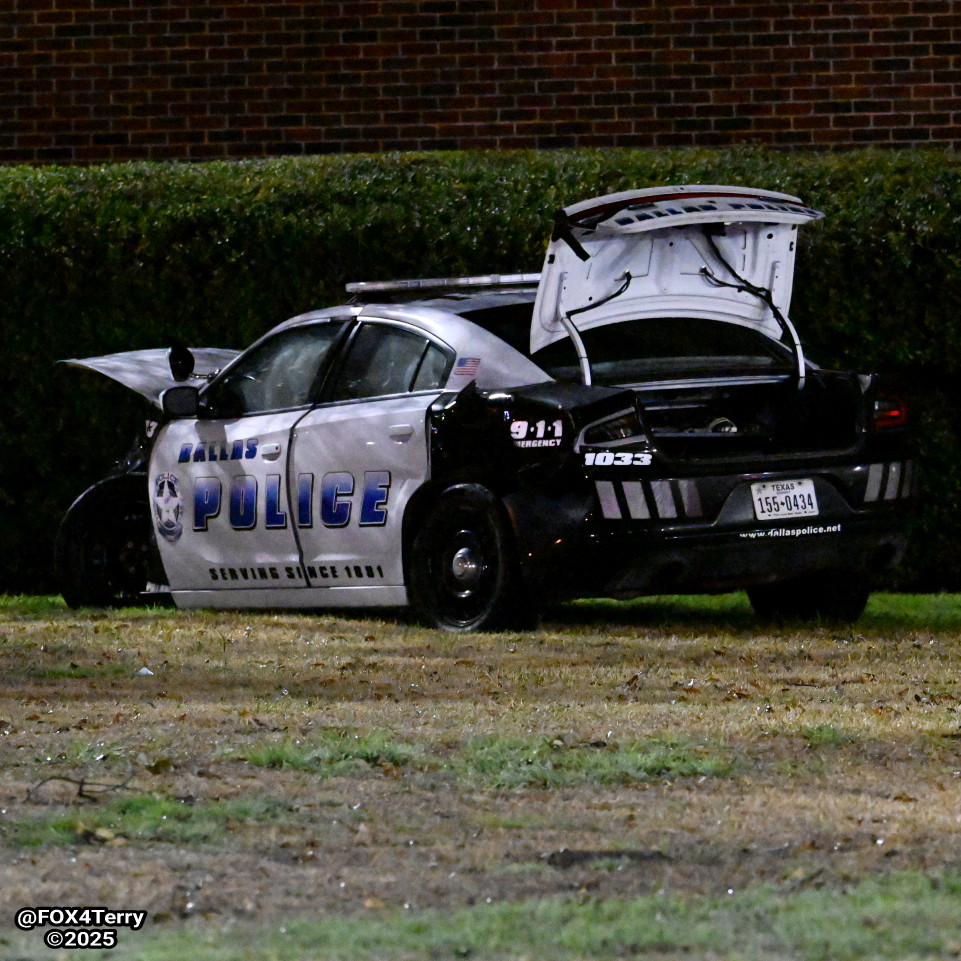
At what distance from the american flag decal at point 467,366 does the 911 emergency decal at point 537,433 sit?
17.1 inches

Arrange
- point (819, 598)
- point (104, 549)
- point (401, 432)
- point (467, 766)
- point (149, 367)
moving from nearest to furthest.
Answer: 1. point (467, 766)
2. point (401, 432)
3. point (819, 598)
4. point (149, 367)
5. point (104, 549)

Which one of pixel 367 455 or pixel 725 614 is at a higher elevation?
pixel 367 455

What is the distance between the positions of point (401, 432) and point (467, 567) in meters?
0.68

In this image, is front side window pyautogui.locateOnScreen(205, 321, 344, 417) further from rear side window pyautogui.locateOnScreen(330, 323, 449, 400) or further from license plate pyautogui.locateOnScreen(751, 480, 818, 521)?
license plate pyautogui.locateOnScreen(751, 480, 818, 521)

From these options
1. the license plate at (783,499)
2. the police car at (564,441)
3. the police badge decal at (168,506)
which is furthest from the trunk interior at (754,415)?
the police badge decal at (168,506)

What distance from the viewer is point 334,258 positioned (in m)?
11.6

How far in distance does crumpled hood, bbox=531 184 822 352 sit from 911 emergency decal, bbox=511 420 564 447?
0.38 m

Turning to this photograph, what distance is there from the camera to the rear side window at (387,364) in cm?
942

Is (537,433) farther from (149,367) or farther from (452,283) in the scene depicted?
(149,367)

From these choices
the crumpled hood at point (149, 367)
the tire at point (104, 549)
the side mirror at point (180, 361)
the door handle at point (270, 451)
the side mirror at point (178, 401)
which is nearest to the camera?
the door handle at point (270, 451)

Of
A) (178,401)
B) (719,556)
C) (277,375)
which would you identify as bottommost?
(719,556)

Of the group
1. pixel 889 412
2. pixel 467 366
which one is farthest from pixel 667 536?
pixel 889 412

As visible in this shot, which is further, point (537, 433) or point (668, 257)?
point (668, 257)

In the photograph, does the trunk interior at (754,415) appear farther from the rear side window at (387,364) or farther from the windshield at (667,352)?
A: the rear side window at (387,364)
